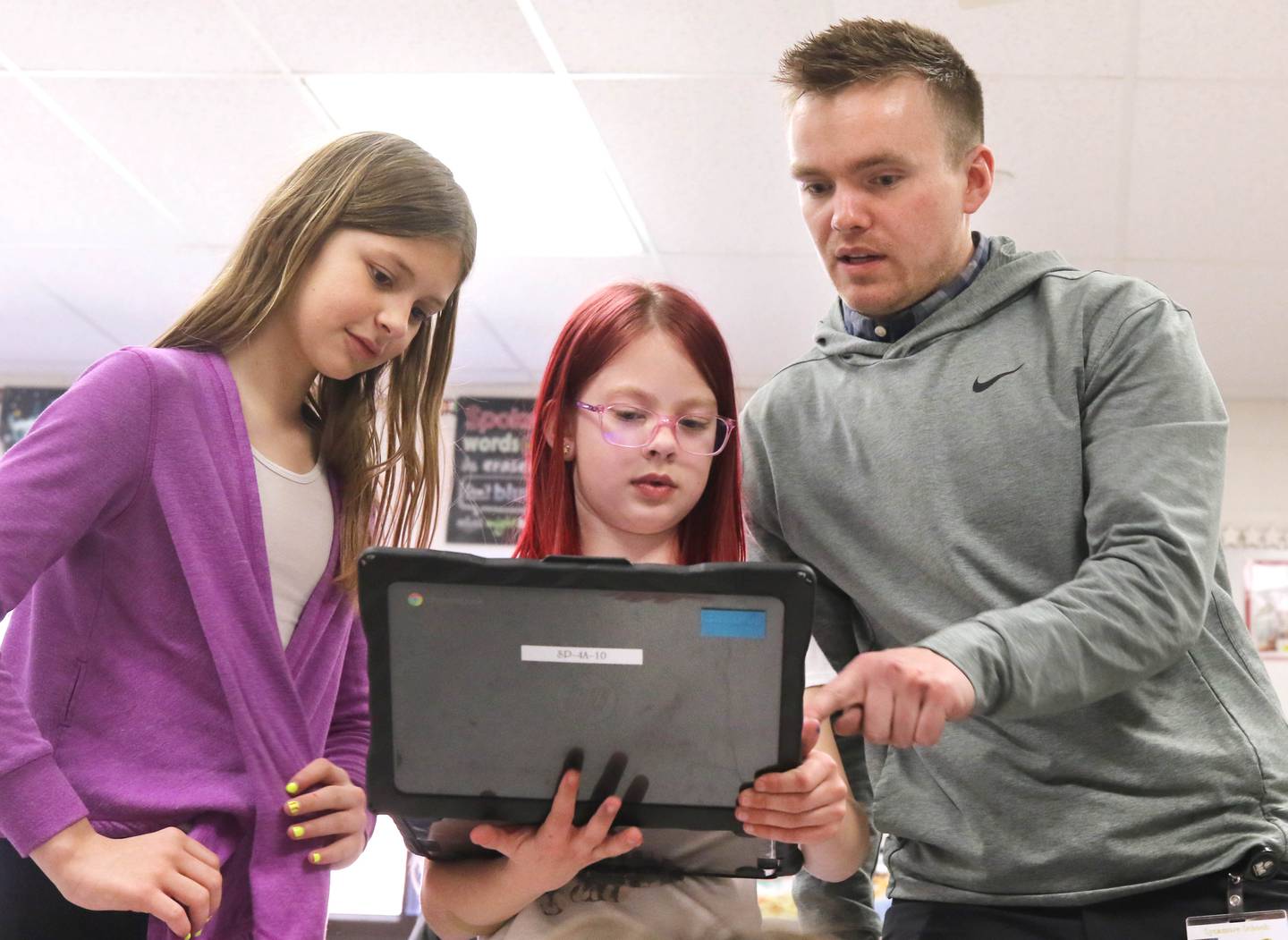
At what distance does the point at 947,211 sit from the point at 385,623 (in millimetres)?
924

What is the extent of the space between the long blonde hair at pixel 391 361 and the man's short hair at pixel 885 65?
463 millimetres

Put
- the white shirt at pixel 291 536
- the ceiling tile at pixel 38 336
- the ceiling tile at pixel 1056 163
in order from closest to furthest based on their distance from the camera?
the white shirt at pixel 291 536, the ceiling tile at pixel 1056 163, the ceiling tile at pixel 38 336

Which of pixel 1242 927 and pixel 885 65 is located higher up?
pixel 885 65

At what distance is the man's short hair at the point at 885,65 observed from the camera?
153 centimetres

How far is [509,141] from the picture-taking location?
12.3 feet

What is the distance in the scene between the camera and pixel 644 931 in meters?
0.81

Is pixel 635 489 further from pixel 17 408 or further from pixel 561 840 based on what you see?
pixel 17 408

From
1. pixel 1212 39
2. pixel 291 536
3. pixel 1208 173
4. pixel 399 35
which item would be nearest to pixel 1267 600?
pixel 1208 173

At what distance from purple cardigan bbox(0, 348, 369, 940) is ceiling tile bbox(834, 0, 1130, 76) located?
7.40 ft

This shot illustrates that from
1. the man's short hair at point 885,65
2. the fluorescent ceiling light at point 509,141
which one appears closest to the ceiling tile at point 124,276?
the fluorescent ceiling light at point 509,141

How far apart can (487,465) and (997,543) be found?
193 inches

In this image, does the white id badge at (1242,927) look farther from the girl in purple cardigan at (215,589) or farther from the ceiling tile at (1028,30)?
the ceiling tile at (1028,30)

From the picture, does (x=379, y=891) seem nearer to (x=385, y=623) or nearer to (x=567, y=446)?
(x=567, y=446)

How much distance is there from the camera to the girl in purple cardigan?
118cm
